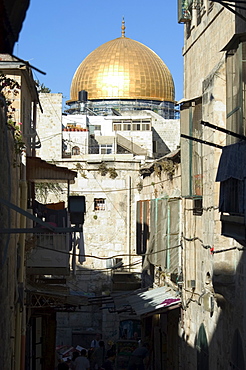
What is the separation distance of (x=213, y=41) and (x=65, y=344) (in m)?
16.9

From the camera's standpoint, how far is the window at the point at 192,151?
15.7 meters

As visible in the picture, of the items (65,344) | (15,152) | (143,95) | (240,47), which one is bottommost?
(65,344)

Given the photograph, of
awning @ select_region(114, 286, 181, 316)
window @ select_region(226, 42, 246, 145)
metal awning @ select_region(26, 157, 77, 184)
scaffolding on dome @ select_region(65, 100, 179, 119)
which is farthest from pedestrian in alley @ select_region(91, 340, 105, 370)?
scaffolding on dome @ select_region(65, 100, 179, 119)

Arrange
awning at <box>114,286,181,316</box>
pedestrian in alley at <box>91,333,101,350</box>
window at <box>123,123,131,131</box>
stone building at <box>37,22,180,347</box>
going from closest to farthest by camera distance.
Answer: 1. awning at <box>114,286,181,316</box>
2. pedestrian in alley at <box>91,333,101,350</box>
3. stone building at <box>37,22,180,347</box>
4. window at <box>123,123,131,131</box>

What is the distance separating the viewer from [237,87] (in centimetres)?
1027

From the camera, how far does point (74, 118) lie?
39.8m

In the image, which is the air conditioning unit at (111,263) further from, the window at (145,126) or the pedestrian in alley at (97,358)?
the window at (145,126)

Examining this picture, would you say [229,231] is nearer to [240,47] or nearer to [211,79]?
[240,47]

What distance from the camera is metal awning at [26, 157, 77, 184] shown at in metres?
16.2

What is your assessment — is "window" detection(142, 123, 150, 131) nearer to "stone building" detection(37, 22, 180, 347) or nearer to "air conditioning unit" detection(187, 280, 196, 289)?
"stone building" detection(37, 22, 180, 347)

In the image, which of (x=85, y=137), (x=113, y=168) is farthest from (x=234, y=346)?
(x=85, y=137)

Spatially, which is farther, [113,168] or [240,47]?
[113,168]

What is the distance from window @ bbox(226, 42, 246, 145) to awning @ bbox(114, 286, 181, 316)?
743 centimetres

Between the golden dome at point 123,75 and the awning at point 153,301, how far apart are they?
2819 centimetres
